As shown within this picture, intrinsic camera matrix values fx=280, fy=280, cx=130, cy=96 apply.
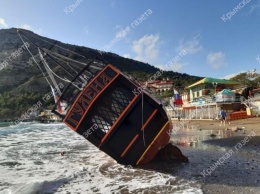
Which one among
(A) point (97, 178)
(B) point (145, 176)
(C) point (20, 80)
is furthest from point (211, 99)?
(C) point (20, 80)

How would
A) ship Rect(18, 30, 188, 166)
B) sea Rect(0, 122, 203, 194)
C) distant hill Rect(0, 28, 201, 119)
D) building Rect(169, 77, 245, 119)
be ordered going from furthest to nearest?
distant hill Rect(0, 28, 201, 119) < building Rect(169, 77, 245, 119) < ship Rect(18, 30, 188, 166) < sea Rect(0, 122, 203, 194)

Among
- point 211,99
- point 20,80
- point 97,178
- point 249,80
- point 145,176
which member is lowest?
point 97,178

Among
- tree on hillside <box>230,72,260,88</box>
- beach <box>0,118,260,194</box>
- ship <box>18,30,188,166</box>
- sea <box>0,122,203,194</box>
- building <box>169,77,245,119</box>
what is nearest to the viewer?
beach <box>0,118,260,194</box>

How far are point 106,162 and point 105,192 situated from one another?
4.53m

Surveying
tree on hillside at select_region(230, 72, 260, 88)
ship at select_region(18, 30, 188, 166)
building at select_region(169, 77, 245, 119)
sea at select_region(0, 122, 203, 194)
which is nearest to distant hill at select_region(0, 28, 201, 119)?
tree on hillside at select_region(230, 72, 260, 88)

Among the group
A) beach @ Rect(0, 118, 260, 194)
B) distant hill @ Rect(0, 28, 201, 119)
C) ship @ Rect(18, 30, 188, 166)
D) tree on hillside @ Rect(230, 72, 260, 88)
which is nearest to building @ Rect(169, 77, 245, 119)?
tree on hillside @ Rect(230, 72, 260, 88)

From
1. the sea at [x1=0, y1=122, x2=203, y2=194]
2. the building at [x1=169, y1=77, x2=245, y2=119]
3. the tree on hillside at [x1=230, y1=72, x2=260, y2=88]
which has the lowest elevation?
the sea at [x1=0, y1=122, x2=203, y2=194]

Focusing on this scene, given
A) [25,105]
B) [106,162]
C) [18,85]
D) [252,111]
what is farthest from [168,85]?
[106,162]

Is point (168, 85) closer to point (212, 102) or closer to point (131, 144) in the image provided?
point (212, 102)

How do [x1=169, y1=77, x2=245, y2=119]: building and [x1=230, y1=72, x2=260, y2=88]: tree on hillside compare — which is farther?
[x1=230, y1=72, x2=260, y2=88]: tree on hillside

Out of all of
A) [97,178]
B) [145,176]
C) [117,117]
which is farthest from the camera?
[117,117]

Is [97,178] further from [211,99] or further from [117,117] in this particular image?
[211,99]

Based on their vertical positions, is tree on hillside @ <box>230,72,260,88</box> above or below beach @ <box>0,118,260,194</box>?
above

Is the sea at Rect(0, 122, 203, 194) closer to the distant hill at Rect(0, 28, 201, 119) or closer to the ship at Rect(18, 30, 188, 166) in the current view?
the ship at Rect(18, 30, 188, 166)
